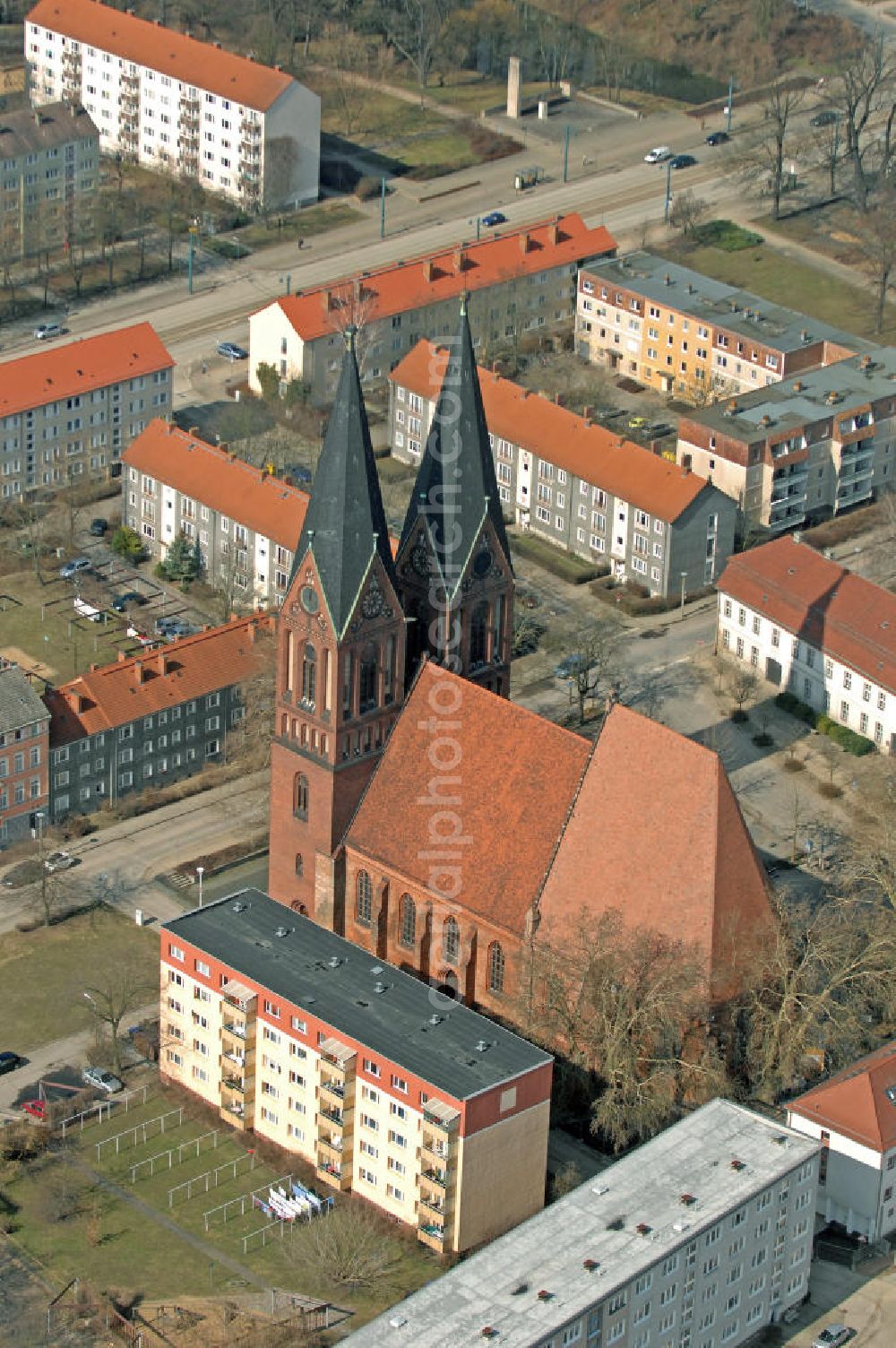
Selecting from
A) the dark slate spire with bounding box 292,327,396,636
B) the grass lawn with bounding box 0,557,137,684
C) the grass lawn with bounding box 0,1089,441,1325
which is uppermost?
the dark slate spire with bounding box 292,327,396,636

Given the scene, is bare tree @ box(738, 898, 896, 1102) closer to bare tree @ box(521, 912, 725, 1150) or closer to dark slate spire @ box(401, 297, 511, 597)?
bare tree @ box(521, 912, 725, 1150)

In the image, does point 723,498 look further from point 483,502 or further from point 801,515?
point 483,502

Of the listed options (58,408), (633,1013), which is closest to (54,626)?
(58,408)

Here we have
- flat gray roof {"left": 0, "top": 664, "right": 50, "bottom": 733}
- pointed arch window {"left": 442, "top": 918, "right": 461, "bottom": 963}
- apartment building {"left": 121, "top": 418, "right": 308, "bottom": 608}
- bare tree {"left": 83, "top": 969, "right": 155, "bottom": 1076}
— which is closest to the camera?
pointed arch window {"left": 442, "top": 918, "right": 461, "bottom": 963}

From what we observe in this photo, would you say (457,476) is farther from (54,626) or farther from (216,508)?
(54,626)

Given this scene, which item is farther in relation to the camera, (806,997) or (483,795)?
(483,795)

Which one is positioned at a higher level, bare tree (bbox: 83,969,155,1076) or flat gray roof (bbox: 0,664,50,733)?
flat gray roof (bbox: 0,664,50,733)

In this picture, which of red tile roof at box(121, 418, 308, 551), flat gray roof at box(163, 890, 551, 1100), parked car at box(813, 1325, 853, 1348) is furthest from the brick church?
red tile roof at box(121, 418, 308, 551)


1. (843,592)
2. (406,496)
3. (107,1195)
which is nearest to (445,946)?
(107,1195)
